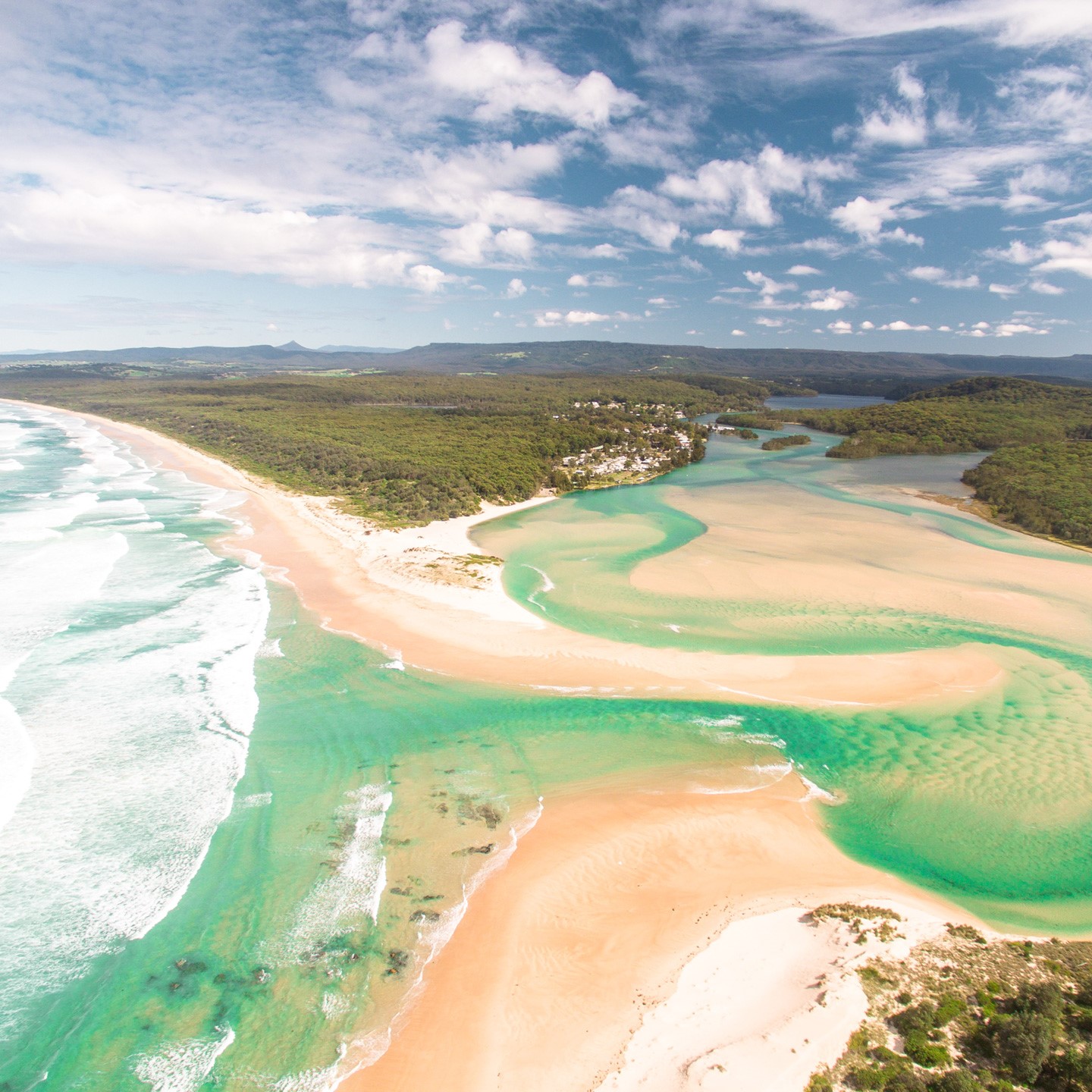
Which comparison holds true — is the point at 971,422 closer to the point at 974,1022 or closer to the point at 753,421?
the point at 753,421

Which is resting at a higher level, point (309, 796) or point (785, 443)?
point (785, 443)

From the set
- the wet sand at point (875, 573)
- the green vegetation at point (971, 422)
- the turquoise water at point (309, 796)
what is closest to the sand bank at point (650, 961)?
the turquoise water at point (309, 796)

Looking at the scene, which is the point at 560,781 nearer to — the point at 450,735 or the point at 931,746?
the point at 450,735

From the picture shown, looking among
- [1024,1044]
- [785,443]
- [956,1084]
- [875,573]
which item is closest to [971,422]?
[785,443]

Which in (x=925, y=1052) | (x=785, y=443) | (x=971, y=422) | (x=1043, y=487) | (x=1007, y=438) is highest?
(x=971, y=422)

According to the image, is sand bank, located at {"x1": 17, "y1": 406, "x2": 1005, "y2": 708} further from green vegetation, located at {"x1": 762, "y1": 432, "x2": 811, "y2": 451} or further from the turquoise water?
green vegetation, located at {"x1": 762, "y1": 432, "x2": 811, "y2": 451}

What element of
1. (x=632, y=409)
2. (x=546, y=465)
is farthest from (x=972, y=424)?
(x=546, y=465)
